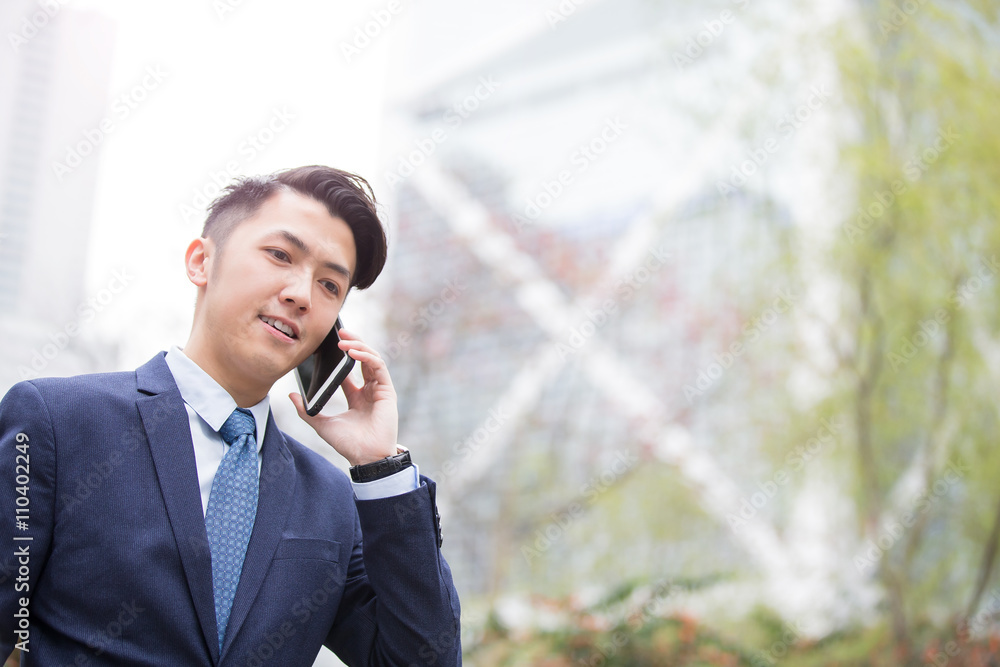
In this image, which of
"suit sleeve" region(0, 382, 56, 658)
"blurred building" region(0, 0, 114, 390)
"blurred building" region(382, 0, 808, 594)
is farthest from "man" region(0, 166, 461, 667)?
"blurred building" region(382, 0, 808, 594)

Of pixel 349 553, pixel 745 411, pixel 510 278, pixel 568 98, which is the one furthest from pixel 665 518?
pixel 349 553

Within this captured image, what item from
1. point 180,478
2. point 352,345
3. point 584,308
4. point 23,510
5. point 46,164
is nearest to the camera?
point 23,510

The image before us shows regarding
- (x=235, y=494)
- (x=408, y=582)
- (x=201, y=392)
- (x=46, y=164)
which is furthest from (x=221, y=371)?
(x=46, y=164)

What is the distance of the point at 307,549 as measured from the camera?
117 centimetres

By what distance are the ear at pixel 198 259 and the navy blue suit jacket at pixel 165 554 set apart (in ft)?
0.44

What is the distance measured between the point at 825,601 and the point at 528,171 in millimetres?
4392

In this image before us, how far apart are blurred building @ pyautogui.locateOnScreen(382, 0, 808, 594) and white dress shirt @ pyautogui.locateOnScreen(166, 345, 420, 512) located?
4.89 m

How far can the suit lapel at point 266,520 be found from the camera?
1071mm

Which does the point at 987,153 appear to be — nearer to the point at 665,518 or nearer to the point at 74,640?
the point at 665,518

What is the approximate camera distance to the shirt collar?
3.80ft

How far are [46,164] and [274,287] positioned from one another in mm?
2732

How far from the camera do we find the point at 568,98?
8.20 metres

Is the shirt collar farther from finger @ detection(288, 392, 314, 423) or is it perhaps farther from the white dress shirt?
finger @ detection(288, 392, 314, 423)

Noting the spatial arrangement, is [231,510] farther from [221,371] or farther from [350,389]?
[350,389]
